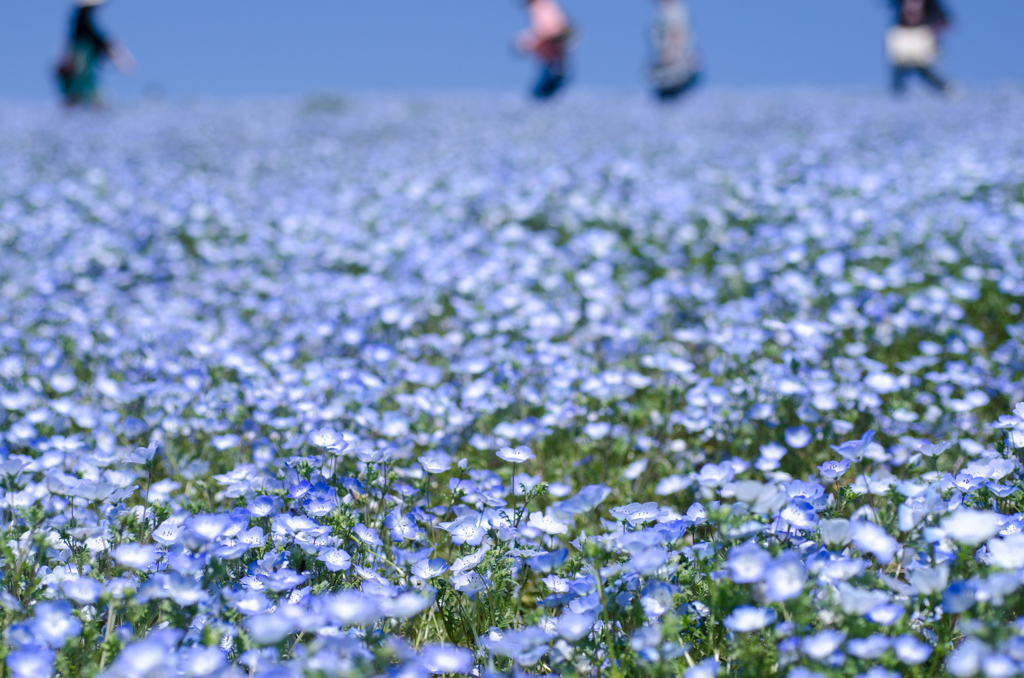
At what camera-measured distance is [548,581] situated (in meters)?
1.87

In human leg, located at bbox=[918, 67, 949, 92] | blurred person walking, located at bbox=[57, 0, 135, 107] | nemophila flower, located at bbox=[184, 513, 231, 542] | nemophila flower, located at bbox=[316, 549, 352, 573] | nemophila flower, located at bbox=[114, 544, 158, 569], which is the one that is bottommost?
nemophila flower, located at bbox=[316, 549, 352, 573]

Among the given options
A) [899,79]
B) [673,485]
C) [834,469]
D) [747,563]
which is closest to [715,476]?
[673,485]

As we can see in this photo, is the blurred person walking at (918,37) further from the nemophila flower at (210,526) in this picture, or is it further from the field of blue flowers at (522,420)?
the nemophila flower at (210,526)

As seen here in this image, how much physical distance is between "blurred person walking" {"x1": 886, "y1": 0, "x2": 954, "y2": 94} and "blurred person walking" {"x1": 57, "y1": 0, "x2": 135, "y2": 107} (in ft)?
46.9

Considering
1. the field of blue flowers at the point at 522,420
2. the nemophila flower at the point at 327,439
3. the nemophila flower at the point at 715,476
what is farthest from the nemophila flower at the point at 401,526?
the nemophila flower at the point at 715,476

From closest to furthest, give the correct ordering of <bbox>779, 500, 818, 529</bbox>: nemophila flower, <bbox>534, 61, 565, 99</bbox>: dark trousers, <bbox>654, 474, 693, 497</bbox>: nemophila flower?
<bbox>779, 500, 818, 529</bbox>: nemophila flower, <bbox>654, 474, 693, 497</bbox>: nemophila flower, <bbox>534, 61, 565, 99</bbox>: dark trousers

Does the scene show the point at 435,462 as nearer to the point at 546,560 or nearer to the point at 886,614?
the point at 546,560

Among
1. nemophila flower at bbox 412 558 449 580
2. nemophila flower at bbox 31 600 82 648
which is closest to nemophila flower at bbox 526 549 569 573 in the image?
nemophila flower at bbox 412 558 449 580

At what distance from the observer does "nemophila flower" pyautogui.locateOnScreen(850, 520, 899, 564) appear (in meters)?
1.56

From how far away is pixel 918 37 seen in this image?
14031 millimetres

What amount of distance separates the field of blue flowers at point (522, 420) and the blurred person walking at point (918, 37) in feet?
24.3

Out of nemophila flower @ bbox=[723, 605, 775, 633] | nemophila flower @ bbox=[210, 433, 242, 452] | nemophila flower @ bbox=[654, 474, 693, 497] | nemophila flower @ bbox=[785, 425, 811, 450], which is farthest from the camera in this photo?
nemophila flower @ bbox=[785, 425, 811, 450]

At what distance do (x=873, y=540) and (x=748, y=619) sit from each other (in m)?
0.34

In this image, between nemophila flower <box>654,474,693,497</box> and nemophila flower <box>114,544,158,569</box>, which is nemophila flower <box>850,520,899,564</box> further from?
nemophila flower <box>114,544,158,569</box>
